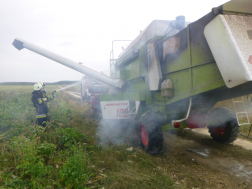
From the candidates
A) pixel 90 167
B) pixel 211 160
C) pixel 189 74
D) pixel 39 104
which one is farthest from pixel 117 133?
pixel 189 74

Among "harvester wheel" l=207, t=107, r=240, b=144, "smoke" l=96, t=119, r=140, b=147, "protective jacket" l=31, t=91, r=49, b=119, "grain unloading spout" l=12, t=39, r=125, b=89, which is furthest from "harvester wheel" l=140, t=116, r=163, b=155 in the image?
"protective jacket" l=31, t=91, r=49, b=119

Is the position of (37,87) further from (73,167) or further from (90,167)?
(73,167)

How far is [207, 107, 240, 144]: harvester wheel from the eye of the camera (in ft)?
14.6

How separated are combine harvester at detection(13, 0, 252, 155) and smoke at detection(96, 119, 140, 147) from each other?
25.4 inches

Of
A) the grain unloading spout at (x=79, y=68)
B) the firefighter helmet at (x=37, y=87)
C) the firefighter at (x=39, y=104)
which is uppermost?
the grain unloading spout at (x=79, y=68)

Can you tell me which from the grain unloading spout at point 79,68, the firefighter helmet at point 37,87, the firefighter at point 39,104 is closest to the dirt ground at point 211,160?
the grain unloading spout at point 79,68

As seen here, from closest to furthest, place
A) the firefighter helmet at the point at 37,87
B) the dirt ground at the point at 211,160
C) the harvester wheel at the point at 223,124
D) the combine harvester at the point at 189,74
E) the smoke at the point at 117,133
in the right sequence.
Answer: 1. the combine harvester at the point at 189,74
2. the dirt ground at the point at 211,160
3. the harvester wheel at the point at 223,124
4. the smoke at the point at 117,133
5. the firefighter helmet at the point at 37,87

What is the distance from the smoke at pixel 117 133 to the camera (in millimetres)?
5119

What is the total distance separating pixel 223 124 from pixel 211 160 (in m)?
1.17

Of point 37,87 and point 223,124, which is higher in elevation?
point 37,87

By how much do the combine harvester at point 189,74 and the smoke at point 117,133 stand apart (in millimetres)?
645

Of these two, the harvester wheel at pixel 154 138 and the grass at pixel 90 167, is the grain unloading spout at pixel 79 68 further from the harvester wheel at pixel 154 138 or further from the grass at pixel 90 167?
the harvester wheel at pixel 154 138

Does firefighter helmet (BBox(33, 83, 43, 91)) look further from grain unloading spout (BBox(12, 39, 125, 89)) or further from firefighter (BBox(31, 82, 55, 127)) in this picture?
grain unloading spout (BBox(12, 39, 125, 89))

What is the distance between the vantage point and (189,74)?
3.12 metres
